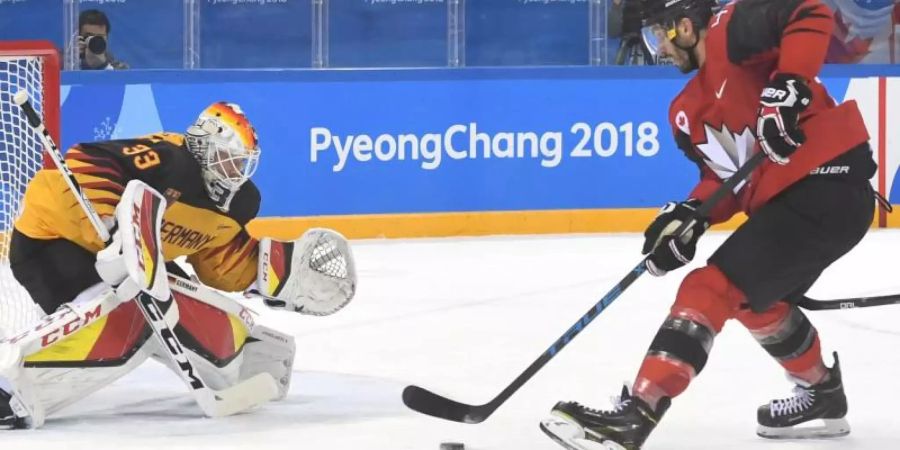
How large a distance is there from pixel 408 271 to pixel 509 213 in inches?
43.2

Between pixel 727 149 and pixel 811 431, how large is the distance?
0.60 meters

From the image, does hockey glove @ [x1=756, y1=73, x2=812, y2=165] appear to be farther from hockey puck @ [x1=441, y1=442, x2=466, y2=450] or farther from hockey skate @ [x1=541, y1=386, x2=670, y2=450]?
hockey puck @ [x1=441, y1=442, x2=466, y2=450]

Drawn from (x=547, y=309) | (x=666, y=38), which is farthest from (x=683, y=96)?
(x=547, y=309)

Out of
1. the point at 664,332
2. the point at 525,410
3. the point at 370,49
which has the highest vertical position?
the point at 370,49

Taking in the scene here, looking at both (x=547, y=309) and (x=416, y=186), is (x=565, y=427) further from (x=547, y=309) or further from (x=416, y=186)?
(x=416, y=186)

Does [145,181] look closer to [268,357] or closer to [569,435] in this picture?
[268,357]

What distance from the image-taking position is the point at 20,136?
445 centimetres

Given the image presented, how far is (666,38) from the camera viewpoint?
296cm

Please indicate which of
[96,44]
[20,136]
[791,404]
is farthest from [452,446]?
[96,44]

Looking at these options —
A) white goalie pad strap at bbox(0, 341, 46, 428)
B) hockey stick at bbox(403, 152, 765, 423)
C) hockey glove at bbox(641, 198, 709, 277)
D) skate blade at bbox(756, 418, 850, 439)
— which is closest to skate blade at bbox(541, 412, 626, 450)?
hockey stick at bbox(403, 152, 765, 423)

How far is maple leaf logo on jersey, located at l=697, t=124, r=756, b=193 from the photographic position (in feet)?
9.75

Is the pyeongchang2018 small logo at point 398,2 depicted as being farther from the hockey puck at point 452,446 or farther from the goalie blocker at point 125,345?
the hockey puck at point 452,446

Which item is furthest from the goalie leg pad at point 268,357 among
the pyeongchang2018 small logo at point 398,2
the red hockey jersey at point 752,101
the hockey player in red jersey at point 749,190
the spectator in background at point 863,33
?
the spectator in background at point 863,33

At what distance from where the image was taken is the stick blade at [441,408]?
3084 mm
